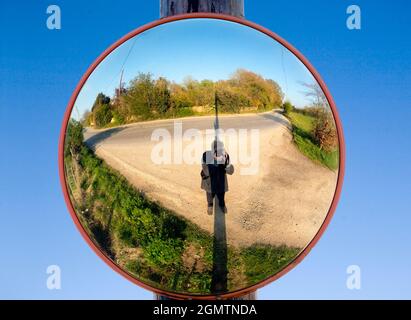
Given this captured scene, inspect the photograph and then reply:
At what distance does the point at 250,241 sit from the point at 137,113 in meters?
1.12

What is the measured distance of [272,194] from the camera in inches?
163

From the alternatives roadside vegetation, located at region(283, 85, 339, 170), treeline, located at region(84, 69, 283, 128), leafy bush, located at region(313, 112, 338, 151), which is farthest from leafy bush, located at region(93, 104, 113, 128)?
leafy bush, located at region(313, 112, 338, 151)

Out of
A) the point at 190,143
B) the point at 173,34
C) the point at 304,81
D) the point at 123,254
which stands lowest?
the point at 123,254

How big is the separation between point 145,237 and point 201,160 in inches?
24.7

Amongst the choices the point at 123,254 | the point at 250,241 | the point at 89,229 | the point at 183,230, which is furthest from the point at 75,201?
the point at 250,241

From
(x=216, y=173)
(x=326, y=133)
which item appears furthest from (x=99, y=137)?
(x=326, y=133)

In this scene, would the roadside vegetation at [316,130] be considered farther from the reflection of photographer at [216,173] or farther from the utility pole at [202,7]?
the utility pole at [202,7]

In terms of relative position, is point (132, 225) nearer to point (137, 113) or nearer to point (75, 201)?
point (75, 201)

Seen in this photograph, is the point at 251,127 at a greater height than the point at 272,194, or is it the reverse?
the point at 251,127

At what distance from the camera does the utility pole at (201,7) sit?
4008mm

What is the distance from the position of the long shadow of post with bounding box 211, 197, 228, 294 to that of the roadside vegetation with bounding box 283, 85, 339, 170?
700 millimetres

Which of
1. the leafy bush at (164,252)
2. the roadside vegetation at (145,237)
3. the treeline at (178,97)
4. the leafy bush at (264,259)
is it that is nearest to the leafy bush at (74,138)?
the roadside vegetation at (145,237)

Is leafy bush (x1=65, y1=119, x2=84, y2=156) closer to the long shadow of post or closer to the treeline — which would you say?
the treeline

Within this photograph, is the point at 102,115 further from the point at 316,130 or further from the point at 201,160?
the point at 316,130
